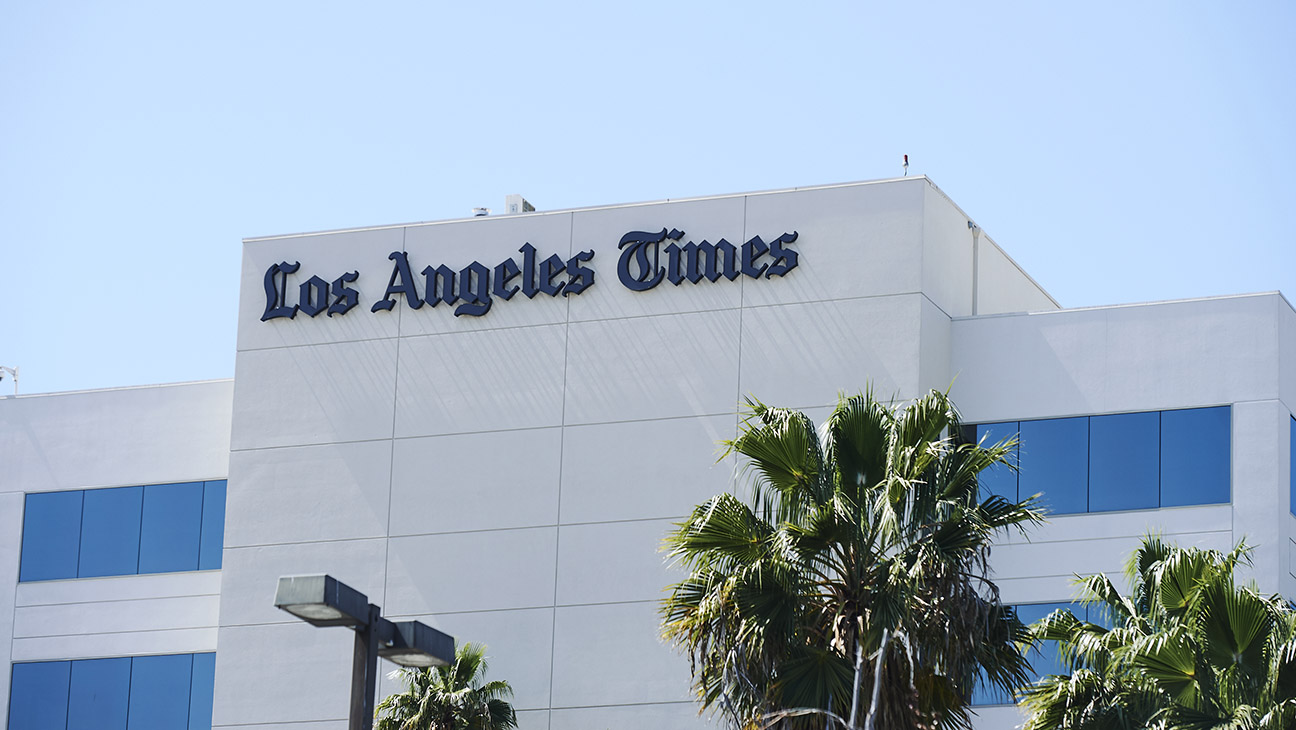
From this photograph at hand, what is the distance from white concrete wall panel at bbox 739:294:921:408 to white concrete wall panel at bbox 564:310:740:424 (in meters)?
0.42

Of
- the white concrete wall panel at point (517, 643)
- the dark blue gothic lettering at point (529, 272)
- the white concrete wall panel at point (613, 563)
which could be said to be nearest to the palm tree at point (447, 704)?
the white concrete wall panel at point (517, 643)

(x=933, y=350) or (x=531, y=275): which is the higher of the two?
(x=531, y=275)

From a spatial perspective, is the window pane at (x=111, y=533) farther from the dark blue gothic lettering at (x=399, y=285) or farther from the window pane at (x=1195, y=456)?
the window pane at (x=1195, y=456)

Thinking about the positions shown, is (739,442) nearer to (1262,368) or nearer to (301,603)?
(301,603)

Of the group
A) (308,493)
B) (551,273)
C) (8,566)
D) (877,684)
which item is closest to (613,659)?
(308,493)

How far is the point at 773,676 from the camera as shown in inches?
944

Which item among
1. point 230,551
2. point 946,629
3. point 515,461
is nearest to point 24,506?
point 230,551

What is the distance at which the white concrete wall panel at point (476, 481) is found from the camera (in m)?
34.4

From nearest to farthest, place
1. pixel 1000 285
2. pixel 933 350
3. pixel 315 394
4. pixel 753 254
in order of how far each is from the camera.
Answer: pixel 933 350, pixel 753 254, pixel 315 394, pixel 1000 285

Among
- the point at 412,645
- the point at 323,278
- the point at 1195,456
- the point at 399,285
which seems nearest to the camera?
the point at 412,645

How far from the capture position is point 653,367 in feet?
112

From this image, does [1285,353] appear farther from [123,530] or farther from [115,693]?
[115,693]

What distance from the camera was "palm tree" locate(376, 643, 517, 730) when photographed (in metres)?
32.0

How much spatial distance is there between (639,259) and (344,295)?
565 cm
